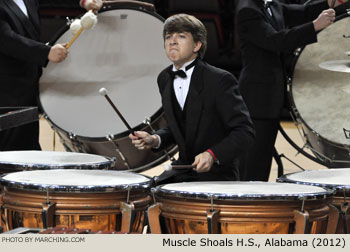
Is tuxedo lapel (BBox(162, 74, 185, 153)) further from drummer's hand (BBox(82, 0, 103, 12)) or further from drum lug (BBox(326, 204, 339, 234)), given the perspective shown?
drummer's hand (BBox(82, 0, 103, 12))

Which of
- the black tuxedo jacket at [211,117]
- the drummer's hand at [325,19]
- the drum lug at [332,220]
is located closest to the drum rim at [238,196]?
the drum lug at [332,220]

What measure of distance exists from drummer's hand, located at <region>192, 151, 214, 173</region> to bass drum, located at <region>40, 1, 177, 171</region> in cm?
129

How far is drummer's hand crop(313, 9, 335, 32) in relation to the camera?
3428 millimetres

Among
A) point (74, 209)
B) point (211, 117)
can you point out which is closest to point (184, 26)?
point (211, 117)

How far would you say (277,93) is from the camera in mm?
3717

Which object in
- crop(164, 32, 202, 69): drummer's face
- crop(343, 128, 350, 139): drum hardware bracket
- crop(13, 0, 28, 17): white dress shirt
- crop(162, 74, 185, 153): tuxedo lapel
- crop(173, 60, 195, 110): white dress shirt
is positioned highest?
crop(13, 0, 28, 17): white dress shirt

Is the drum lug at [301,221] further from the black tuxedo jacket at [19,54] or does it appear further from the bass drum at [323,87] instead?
the black tuxedo jacket at [19,54]

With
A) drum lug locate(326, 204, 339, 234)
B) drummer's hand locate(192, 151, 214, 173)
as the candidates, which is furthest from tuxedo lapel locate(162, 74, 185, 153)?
drum lug locate(326, 204, 339, 234)

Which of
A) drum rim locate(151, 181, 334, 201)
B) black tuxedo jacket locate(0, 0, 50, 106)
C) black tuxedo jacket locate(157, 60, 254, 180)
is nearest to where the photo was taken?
drum rim locate(151, 181, 334, 201)

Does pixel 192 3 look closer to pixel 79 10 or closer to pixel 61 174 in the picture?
pixel 79 10

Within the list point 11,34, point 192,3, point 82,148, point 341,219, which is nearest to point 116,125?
point 82,148

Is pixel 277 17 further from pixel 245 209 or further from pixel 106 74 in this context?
pixel 245 209

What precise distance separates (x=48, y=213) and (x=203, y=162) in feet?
1.67

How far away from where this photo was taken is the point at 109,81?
3834 millimetres
